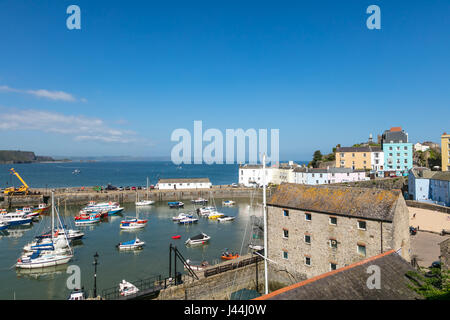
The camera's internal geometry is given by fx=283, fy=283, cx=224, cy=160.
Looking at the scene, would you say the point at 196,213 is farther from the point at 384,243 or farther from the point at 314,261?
the point at 384,243

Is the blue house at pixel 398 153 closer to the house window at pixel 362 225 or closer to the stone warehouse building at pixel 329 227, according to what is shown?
the stone warehouse building at pixel 329 227

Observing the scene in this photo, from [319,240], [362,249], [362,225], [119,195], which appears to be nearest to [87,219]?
[119,195]

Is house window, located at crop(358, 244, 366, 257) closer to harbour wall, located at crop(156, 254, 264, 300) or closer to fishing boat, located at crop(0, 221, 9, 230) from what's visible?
harbour wall, located at crop(156, 254, 264, 300)

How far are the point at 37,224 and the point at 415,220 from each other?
59.5m

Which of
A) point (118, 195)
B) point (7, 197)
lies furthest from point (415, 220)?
point (7, 197)

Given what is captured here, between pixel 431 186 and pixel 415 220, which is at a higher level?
pixel 431 186

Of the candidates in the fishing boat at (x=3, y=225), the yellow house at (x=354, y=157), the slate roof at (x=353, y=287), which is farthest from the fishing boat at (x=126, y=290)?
the yellow house at (x=354, y=157)

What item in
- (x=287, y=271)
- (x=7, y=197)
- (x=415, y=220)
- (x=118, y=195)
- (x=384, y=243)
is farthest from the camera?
(x=118, y=195)

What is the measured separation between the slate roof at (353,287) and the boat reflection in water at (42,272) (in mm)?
26885

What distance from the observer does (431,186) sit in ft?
148

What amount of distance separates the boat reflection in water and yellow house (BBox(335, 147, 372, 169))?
68096 millimetres

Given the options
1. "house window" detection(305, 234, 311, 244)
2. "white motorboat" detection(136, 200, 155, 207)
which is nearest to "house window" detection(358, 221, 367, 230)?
"house window" detection(305, 234, 311, 244)

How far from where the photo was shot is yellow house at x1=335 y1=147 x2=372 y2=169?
244 ft

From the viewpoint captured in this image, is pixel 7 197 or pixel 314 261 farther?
pixel 7 197
